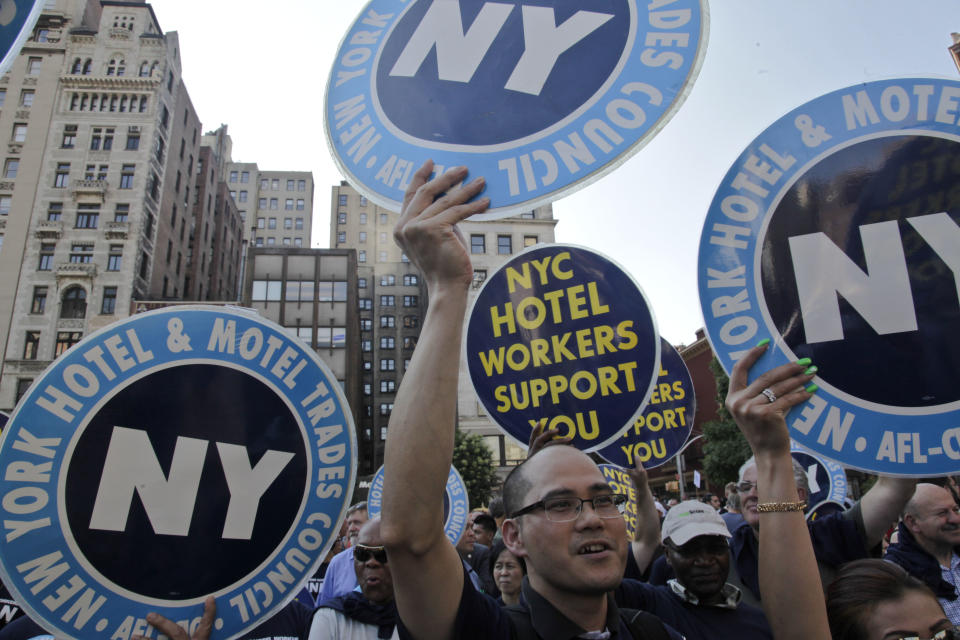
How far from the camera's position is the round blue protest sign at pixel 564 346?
4.02 metres

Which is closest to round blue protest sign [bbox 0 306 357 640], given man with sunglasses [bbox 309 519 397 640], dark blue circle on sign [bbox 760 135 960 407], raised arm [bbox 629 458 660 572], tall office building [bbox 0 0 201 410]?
man with sunglasses [bbox 309 519 397 640]

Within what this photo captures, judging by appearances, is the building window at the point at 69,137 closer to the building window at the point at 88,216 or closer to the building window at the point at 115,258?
the building window at the point at 88,216

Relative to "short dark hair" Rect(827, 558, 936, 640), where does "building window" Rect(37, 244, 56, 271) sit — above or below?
above

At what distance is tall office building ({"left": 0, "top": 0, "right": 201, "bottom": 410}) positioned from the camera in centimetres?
4306

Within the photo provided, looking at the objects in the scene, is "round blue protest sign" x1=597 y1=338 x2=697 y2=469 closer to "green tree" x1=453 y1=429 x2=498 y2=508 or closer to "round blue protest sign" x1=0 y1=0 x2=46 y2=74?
"round blue protest sign" x1=0 y1=0 x2=46 y2=74

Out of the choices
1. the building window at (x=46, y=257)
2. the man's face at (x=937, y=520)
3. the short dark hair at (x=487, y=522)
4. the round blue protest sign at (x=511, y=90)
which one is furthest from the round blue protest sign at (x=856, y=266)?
the building window at (x=46, y=257)

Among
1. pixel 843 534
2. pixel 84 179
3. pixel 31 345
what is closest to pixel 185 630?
pixel 843 534

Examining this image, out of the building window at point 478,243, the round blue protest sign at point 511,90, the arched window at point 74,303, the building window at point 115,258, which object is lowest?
the round blue protest sign at point 511,90

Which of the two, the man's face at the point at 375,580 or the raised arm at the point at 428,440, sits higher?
the raised arm at the point at 428,440

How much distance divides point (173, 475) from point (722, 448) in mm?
35343

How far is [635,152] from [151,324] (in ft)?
6.67

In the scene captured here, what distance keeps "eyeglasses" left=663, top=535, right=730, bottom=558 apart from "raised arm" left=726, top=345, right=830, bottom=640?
47.2 inches

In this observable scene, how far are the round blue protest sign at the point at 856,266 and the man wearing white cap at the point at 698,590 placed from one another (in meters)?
1.01

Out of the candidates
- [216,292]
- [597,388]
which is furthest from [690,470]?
[597,388]
